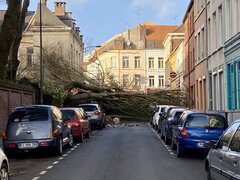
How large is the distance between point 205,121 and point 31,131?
558 centimetres

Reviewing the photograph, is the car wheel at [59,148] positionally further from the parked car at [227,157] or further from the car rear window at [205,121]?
the parked car at [227,157]

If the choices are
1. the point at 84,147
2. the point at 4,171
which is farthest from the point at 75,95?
the point at 4,171

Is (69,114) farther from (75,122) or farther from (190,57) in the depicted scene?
(190,57)

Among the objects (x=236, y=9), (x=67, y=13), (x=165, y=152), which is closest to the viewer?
(x=165, y=152)

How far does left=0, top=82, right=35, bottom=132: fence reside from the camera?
2677 cm

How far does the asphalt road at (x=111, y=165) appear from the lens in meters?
12.8

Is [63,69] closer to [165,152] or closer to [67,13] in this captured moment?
[165,152]

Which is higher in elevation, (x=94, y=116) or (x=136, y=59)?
(x=136, y=59)

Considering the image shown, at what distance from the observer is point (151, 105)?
45375mm

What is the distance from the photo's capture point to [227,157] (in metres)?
8.34

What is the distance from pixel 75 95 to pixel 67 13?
3732cm

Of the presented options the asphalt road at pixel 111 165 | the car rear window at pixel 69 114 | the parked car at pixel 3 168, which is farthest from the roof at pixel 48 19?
the parked car at pixel 3 168

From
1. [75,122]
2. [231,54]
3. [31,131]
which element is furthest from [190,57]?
Answer: [31,131]

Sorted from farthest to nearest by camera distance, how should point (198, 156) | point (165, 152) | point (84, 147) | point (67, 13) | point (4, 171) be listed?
1. point (67, 13)
2. point (84, 147)
3. point (165, 152)
4. point (198, 156)
5. point (4, 171)
